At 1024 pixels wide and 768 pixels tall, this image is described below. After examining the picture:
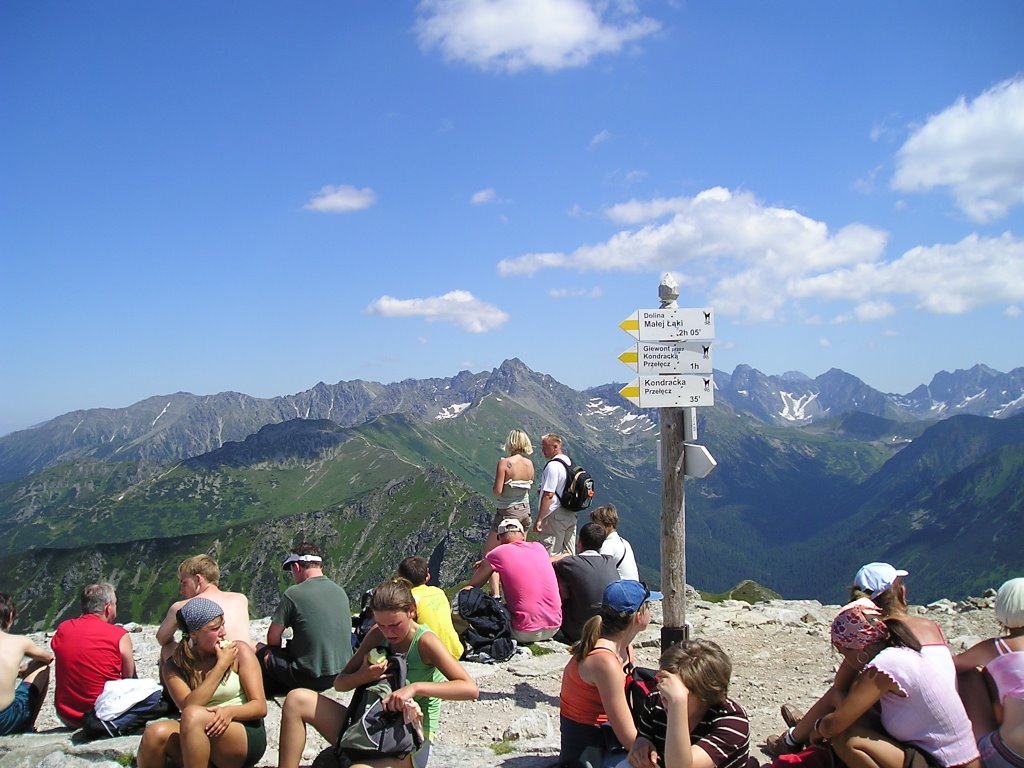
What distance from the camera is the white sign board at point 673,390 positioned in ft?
35.2

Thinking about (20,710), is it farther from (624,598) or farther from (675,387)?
(675,387)

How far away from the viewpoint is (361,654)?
24.7ft

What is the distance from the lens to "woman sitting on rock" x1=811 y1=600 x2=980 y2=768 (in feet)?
19.6

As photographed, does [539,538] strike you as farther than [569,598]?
Yes

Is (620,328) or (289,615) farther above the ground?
(620,328)

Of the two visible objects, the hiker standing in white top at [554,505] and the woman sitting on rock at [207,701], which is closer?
the woman sitting on rock at [207,701]

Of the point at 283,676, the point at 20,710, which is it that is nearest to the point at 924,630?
the point at 283,676

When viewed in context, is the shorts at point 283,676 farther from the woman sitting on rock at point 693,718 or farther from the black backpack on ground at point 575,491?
the black backpack on ground at point 575,491

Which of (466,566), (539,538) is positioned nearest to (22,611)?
(466,566)

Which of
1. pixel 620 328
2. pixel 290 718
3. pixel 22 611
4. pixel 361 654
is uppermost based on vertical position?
pixel 620 328

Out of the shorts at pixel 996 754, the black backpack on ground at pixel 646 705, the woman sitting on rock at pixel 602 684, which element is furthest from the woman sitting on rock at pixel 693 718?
the shorts at pixel 996 754

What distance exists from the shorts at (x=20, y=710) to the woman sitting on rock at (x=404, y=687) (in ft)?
14.7

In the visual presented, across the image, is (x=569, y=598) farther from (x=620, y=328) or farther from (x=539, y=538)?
(x=620, y=328)

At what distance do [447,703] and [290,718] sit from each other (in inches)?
152
